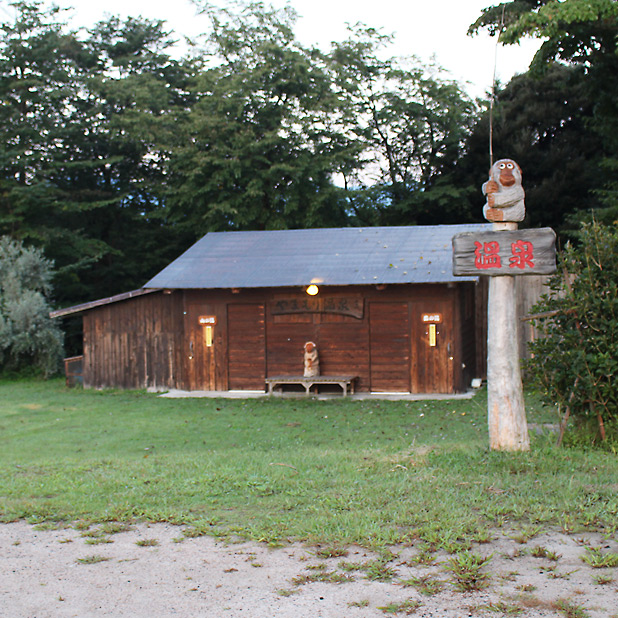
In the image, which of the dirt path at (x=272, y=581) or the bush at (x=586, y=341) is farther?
the bush at (x=586, y=341)

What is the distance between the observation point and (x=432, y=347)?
1544cm

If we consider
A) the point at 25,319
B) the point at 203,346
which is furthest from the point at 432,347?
the point at 25,319

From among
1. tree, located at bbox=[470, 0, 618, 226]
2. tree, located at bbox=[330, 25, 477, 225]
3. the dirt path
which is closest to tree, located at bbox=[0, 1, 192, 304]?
tree, located at bbox=[330, 25, 477, 225]

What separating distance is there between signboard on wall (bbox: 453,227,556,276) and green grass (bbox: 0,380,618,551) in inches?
68.8

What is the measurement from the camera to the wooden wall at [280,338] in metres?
15.5

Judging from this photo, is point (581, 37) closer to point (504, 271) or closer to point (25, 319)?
point (504, 271)

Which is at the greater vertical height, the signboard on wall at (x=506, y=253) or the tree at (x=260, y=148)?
the tree at (x=260, y=148)

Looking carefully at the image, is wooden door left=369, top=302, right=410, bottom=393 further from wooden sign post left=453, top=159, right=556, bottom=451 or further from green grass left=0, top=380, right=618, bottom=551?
wooden sign post left=453, top=159, right=556, bottom=451

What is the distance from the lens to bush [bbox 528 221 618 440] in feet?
22.7

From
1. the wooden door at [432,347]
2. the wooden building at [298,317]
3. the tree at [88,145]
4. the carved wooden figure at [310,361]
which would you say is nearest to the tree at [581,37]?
the wooden building at [298,317]

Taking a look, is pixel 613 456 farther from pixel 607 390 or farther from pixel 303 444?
pixel 303 444

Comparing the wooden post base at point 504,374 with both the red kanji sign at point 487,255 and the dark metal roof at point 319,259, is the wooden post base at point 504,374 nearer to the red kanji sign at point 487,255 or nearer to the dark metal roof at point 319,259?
the red kanji sign at point 487,255

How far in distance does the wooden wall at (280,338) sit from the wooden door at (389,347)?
0.07ft

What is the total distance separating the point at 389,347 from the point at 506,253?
8.93m
